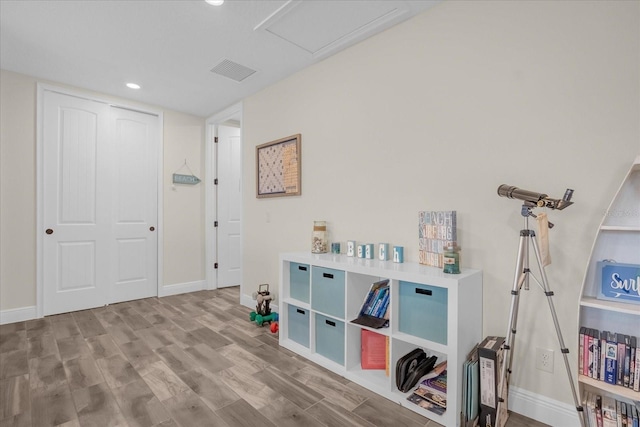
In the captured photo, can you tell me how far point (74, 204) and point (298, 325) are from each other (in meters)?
3.03

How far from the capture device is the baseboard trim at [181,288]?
4195mm

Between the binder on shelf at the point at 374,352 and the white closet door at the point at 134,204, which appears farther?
the white closet door at the point at 134,204

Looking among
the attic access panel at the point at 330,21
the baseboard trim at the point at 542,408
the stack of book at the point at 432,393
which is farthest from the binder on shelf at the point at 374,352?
the attic access panel at the point at 330,21

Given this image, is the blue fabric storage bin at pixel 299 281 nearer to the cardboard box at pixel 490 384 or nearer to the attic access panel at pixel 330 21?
the cardboard box at pixel 490 384

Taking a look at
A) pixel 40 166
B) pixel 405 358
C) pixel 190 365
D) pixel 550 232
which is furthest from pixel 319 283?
pixel 40 166

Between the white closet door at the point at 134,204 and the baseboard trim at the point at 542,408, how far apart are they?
4154 mm

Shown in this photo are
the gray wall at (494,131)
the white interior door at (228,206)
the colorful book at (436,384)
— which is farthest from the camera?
the white interior door at (228,206)

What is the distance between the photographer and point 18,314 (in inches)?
126

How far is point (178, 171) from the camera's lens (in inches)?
172

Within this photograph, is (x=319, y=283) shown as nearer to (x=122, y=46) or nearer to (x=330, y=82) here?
(x=330, y=82)

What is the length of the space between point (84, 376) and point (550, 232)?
10.2 feet

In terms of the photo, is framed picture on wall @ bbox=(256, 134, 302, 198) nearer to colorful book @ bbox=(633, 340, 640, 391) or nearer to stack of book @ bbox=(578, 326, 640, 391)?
stack of book @ bbox=(578, 326, 640, 391)

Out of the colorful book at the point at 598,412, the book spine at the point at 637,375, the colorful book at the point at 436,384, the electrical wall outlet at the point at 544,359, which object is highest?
the book spine at the point at 637,375

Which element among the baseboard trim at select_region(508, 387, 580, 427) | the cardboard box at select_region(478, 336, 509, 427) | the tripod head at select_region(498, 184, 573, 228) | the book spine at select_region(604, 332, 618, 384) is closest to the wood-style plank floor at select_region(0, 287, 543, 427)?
the baseboard trim at select_region(508, 387, 580, 427)
